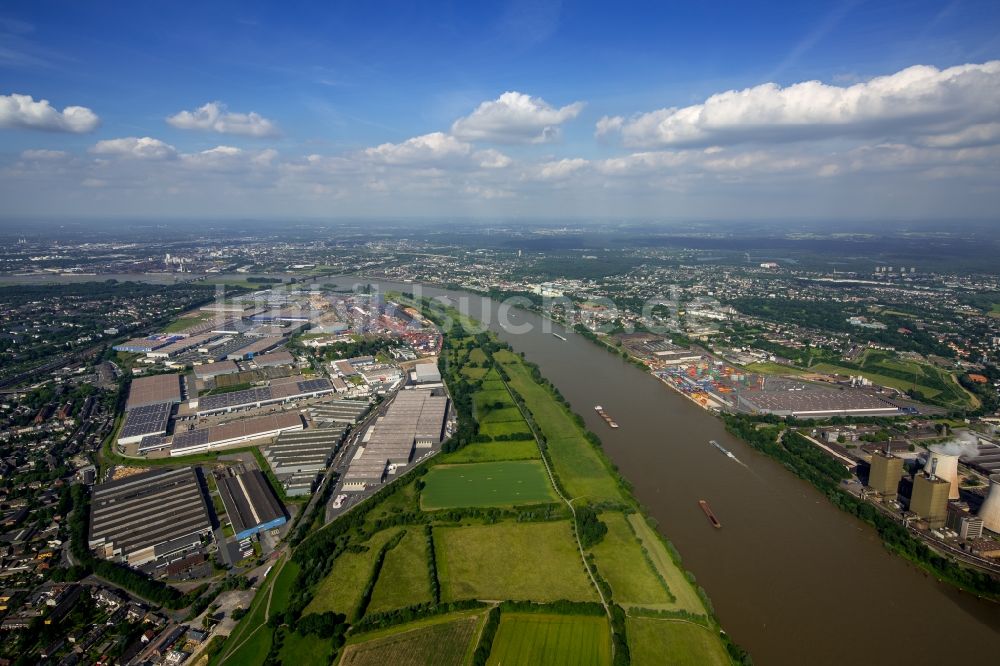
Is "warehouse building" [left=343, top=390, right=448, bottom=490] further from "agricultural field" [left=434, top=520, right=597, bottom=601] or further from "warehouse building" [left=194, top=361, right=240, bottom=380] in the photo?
"warehouse building" [left=194, top=361, right=240, bottom=380]

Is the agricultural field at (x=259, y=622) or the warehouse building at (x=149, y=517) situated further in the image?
the warehouse building at (x=149, y=517)

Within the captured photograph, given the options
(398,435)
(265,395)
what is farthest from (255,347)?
(398,435)

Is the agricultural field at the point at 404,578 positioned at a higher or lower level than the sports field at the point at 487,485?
lower

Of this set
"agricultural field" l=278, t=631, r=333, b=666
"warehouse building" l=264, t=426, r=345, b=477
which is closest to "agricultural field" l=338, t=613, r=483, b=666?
"agricultural field" l=278, t=631, r=333, b=666

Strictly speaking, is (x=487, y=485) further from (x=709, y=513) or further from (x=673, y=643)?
(x=673, y=643)

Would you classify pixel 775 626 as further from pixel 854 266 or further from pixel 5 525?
pixel 854 266

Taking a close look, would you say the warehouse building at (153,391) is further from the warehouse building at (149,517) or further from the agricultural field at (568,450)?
the agricultural field at (568,450)

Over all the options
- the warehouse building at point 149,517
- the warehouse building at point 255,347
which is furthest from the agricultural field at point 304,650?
the warehouse building at point 255,347
